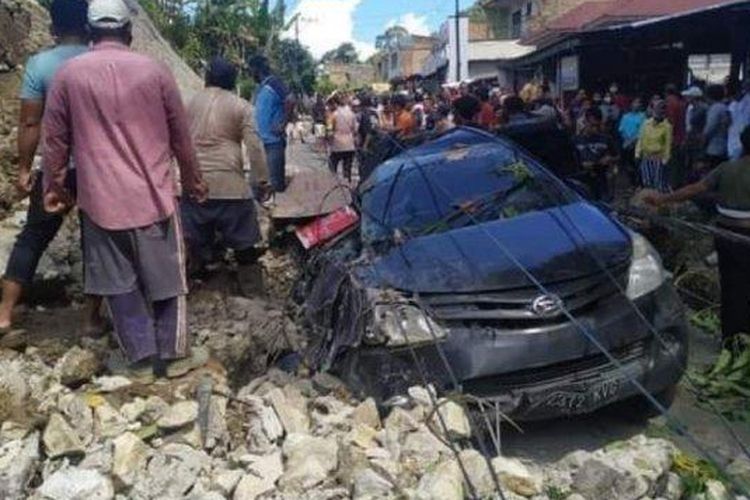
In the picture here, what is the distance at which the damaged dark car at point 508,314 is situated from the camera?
175 inches

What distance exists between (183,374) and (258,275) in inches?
78.4

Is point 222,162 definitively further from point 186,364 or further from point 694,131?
point 694,131

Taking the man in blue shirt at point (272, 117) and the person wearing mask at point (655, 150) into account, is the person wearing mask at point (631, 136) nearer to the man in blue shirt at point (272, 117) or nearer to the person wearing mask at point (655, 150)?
the person wearing mask at point (655, 150)

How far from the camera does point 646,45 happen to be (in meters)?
18.0

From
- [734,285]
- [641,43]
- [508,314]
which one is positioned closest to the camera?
[508,314]

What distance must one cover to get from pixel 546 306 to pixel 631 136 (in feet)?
35.5

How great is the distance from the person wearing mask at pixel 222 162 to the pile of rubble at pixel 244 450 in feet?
5.38

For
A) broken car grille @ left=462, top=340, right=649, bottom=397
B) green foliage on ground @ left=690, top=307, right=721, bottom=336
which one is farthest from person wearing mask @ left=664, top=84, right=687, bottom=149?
broken car grille @ left=462, top=340, right=649, bottom=397

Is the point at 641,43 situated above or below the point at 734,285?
above

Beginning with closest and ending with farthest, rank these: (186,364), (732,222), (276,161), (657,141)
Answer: (186,364)
(732,222)
(276,161)
(657,141)

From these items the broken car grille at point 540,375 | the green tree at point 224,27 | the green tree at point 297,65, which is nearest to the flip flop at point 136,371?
the broken car grille at point 540,375

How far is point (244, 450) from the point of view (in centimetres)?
392

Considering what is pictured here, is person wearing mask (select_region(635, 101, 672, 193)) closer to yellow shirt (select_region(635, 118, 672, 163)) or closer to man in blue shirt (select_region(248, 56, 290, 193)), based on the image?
yellow shirt (select_region(635, 118, 672, 163))

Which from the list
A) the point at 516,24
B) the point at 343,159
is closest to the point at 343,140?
the point at 343,159
